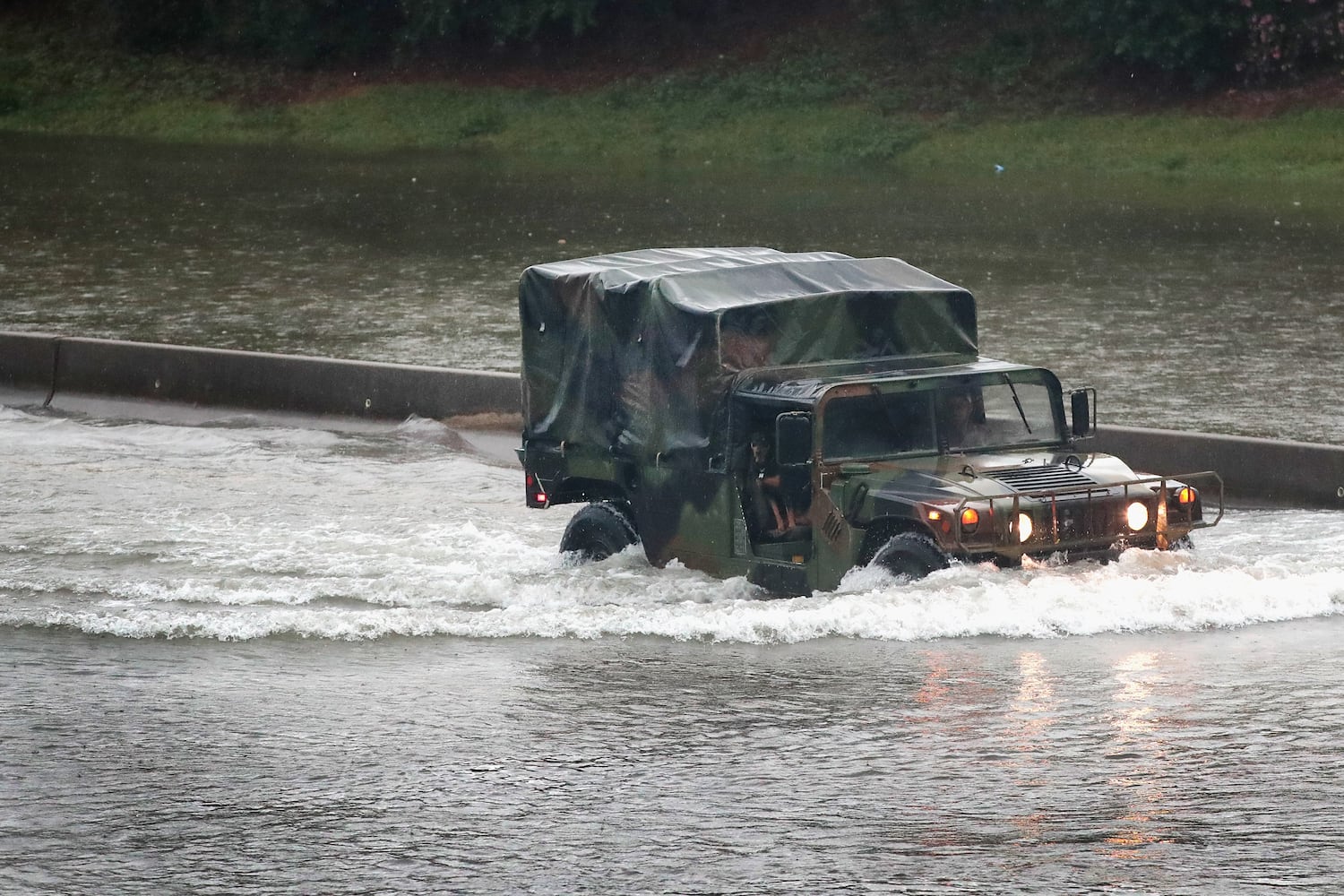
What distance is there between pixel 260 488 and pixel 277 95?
4870cm

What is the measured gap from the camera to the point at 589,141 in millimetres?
54344

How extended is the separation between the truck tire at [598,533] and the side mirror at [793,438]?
1948 millimetres

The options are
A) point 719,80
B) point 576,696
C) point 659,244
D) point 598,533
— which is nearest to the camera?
point 576,696

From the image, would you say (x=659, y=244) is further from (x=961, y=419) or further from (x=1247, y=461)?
(x=961, y=419)

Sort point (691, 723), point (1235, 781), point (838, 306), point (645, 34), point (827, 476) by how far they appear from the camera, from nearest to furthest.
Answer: point (1235, 781)
point (691, 723)
point (827, 476)
point (838, 306)
point (645, 34)

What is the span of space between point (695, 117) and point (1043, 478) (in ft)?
142

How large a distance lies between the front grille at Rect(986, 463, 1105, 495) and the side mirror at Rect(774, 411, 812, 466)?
103cm

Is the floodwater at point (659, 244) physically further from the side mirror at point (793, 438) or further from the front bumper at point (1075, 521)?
the side mirror at point (793, 438)

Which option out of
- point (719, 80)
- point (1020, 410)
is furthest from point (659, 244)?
point (719, 80)

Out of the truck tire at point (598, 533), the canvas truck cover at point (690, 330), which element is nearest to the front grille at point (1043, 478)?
the canvas truck cover at point (690, 330)

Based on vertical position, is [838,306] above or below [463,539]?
above

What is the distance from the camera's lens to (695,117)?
54.1 meters

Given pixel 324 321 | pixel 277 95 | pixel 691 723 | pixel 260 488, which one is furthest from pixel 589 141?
pixel 691 723

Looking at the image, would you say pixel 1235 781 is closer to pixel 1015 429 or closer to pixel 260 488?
pixel 1015 429
